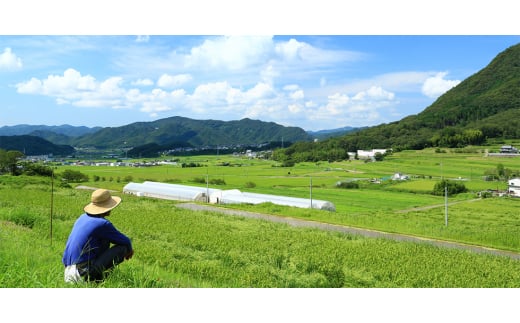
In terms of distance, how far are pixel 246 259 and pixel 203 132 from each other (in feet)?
140

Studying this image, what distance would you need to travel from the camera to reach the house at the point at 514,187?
23900 mm

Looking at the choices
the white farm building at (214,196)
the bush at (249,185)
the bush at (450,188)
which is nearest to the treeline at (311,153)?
the bush at (249,185)

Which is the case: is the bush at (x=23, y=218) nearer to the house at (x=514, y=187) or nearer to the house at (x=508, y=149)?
the house at (x=514, y=187)

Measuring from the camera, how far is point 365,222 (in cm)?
1362

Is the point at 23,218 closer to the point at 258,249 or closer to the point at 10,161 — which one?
the point at 258,249

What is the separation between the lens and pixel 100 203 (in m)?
4.28

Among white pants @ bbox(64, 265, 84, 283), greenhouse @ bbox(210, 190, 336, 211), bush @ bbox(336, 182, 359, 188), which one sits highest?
white pants @ bbox(64, 265, 84, 283)

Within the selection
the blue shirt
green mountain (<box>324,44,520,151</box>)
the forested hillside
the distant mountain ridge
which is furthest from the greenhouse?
green mountain (<box>324,44,520,151</box>)

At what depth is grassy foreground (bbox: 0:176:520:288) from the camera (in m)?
4.80

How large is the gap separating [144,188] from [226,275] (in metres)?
21.9

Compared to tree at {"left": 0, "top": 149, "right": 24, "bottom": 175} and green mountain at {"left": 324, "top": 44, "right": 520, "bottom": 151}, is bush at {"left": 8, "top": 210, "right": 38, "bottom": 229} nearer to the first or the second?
tree at {"left": 0, "top": 149, "right": 24, "bottom": 175}

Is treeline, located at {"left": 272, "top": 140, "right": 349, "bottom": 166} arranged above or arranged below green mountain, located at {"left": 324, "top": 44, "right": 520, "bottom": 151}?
below

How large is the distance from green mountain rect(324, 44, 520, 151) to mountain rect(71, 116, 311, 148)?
34.5 ft

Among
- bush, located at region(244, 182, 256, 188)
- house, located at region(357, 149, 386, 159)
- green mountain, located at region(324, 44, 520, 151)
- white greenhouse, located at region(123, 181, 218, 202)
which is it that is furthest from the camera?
house, located at region(357, 149, 386, 159)
